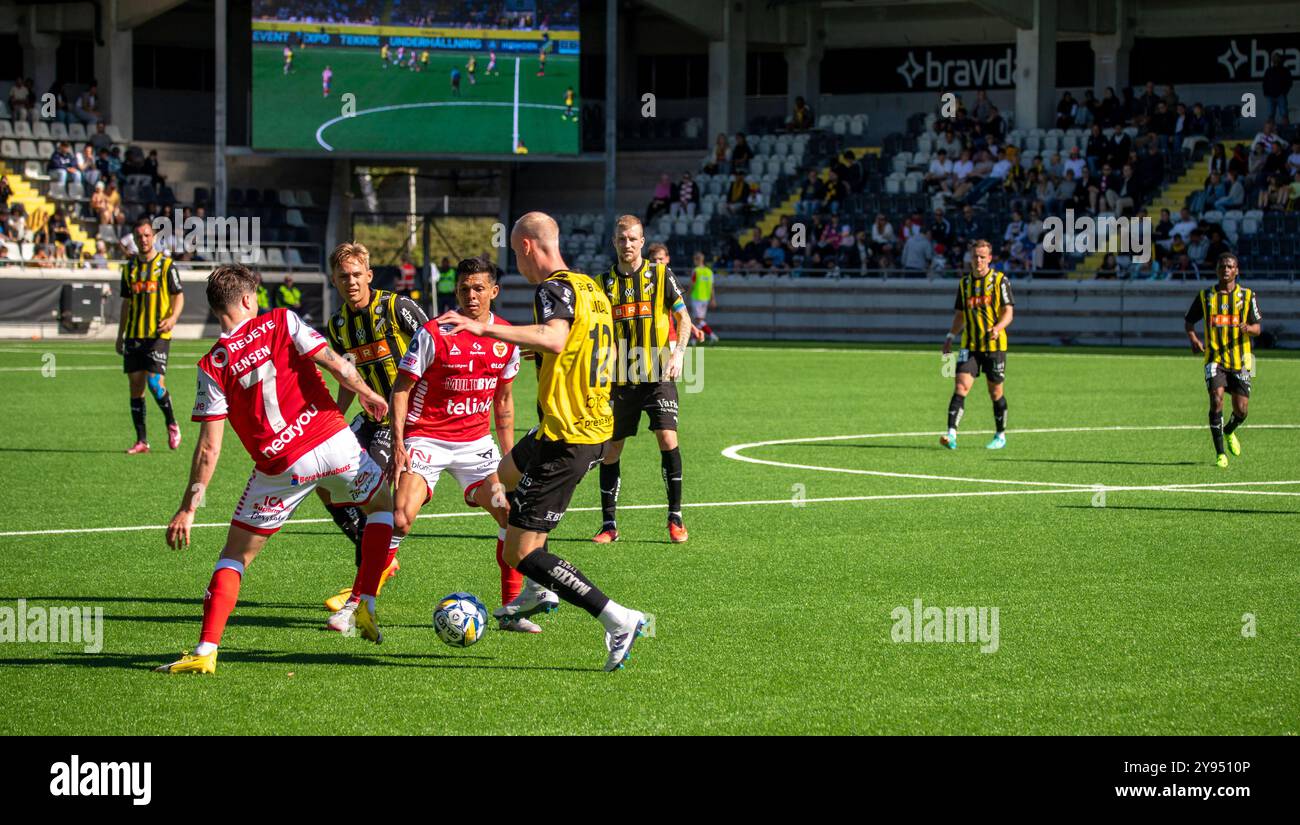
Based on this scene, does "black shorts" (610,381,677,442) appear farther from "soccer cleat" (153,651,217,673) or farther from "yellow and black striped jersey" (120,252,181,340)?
"yellow and black striped jersey" (120,252,181,340)

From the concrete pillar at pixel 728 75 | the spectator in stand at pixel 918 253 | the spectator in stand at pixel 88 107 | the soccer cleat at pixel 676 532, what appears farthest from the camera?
the concrete pillar at pixel 728 75

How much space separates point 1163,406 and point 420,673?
17577 mm

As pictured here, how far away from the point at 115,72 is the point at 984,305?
119ft

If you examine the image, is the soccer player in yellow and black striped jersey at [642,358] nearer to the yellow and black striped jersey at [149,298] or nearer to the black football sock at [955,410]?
the black football sock at [955,410]

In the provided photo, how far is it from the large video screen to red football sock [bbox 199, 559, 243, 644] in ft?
127

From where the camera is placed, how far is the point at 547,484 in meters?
7.98

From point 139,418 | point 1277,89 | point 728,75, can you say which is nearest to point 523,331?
point 139,418

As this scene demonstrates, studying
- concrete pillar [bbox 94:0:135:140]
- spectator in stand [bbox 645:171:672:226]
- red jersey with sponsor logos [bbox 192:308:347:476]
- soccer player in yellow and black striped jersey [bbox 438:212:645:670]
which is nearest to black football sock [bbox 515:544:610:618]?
soccer player in yellow and black striped jersey [bbox 438:212:645:670]

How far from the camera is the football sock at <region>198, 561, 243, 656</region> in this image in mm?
7875

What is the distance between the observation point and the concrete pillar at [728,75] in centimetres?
4962

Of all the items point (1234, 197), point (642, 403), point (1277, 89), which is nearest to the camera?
point (642, 403)

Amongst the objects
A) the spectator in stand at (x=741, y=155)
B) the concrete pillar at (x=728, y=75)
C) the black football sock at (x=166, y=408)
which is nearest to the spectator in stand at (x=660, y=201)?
the spectator in stand at (x=741, y=155)

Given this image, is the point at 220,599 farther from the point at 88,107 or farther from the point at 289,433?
the point at 88,107

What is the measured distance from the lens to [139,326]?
1823 centimetres
